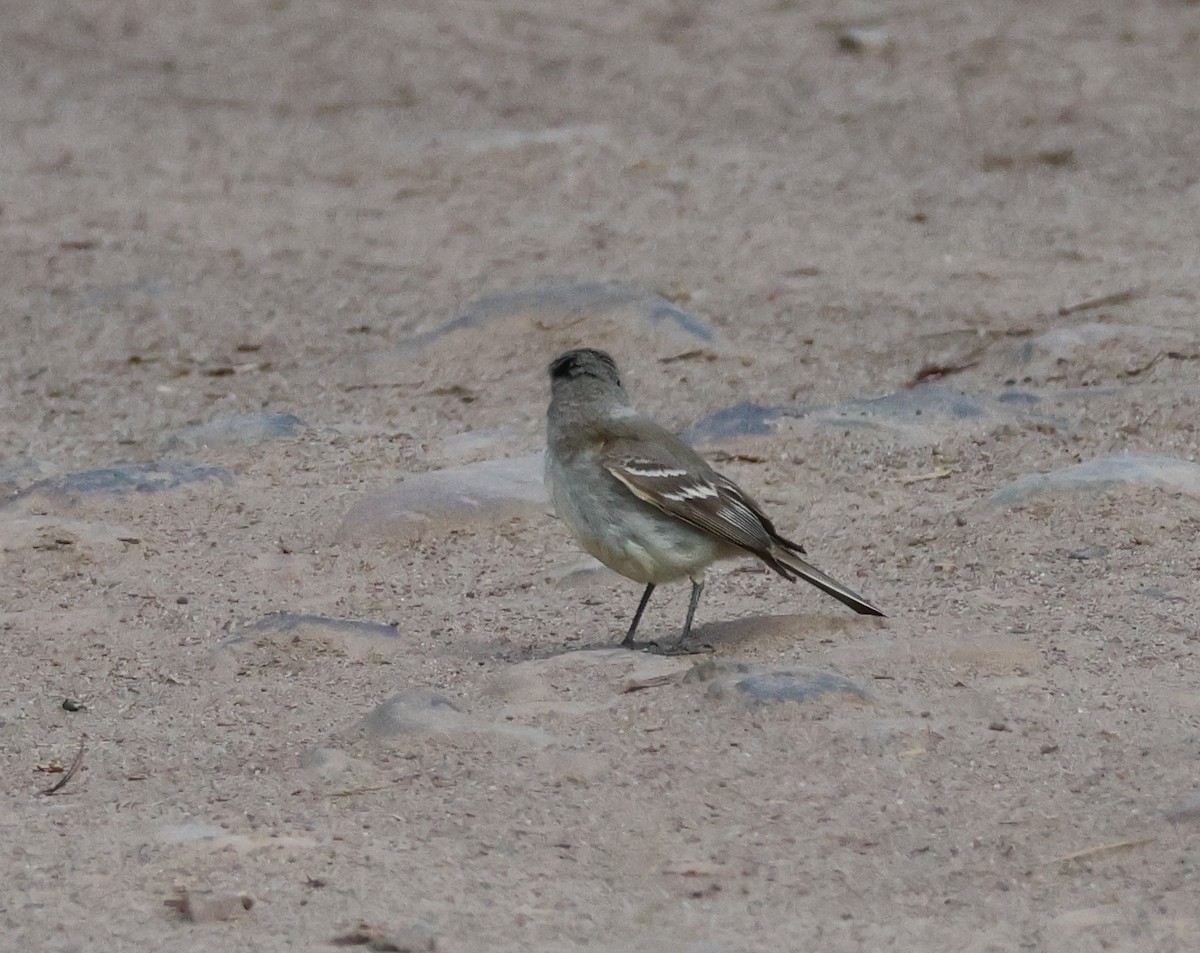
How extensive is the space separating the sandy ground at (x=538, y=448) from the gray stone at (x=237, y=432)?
1.5 inches

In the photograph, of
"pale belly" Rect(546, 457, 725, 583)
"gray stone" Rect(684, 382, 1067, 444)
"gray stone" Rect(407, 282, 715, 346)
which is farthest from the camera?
"gray stone" Rect(407, 282, 715, 346)

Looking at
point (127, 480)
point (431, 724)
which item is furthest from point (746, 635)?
point (127, 480)

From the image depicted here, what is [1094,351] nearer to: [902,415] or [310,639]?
[902,415]

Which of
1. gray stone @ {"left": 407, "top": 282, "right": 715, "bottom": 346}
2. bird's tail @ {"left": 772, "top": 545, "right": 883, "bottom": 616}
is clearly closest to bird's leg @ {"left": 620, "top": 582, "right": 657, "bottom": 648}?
bird's tail @ {"left": 772, "top": 545, "right": 883, "bottom": 616}

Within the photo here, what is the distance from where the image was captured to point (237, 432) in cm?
838

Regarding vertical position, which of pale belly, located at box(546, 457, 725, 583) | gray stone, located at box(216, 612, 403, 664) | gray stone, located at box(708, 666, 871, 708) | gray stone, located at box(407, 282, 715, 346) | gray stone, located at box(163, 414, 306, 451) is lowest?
gray stone, located at box(163, 414, 306, 451)

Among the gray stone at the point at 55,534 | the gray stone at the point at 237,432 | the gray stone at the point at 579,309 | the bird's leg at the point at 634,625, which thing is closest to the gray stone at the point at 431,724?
the bird's leg at the point at 634,625

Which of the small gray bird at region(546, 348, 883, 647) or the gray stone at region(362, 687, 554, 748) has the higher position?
the small gray bird at region(546, 348, 883, 647)

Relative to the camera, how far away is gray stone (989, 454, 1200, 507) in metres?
7.00

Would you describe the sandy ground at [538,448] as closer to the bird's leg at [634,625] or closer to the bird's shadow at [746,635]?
the bird's shadow at [746,635]

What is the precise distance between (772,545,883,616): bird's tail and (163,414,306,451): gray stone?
2.96 meters

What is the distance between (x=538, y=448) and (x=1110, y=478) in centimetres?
240

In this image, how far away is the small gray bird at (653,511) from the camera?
6004 millimetres

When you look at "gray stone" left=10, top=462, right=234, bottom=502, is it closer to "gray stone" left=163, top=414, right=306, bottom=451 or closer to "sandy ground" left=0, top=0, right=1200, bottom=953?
"sandy ground" left=0, top=0, right=1200, bottom=953
